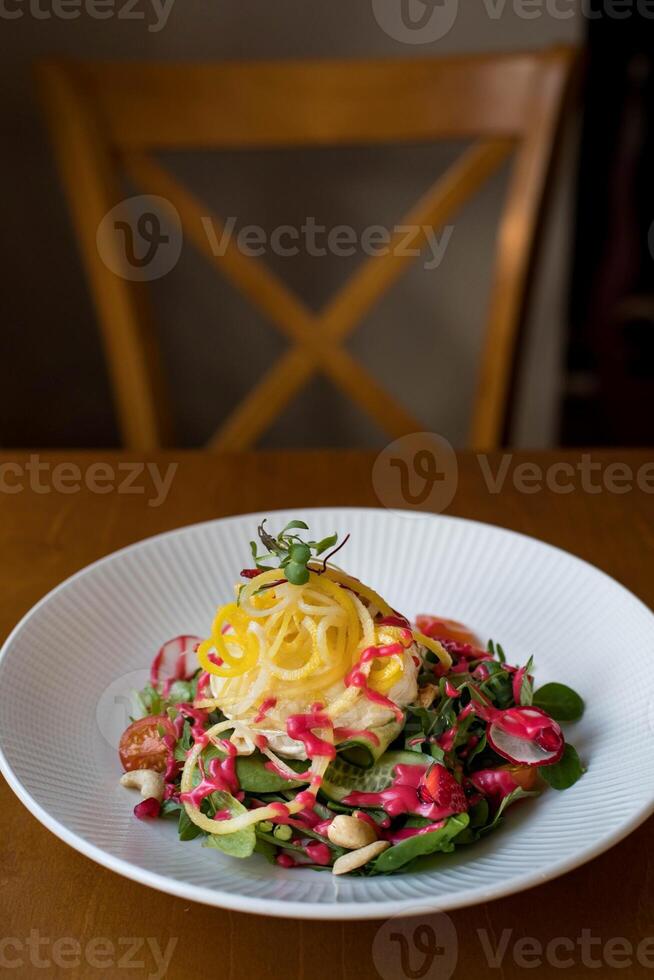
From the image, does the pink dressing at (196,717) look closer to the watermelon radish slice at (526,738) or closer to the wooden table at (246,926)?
the wooden table at (246,926)

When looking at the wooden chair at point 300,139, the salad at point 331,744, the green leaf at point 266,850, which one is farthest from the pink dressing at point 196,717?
the wooden chair at point 300,139

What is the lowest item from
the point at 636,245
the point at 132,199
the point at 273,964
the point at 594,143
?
the point at 273,964

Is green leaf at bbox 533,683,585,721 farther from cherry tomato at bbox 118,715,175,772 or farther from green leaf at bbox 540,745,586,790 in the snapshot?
cherry tomato at bbox 118,715,175,772

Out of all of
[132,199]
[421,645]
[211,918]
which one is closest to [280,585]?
[421,645]

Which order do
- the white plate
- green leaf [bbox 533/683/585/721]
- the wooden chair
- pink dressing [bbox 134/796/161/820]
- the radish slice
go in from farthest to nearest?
the wooden chair
the radish slice
green leaf [bbox 533/683/585/721]
pink dressing [bbox 134/796/161/820]
the white plate

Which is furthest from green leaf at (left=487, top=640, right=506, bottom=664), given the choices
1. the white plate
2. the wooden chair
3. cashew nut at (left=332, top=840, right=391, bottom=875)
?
the wooden chair

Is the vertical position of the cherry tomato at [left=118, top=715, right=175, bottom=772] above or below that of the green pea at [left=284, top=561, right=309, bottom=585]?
below

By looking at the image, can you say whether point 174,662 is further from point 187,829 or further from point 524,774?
point 524,774

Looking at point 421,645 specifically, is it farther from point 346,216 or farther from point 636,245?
point 636,245
